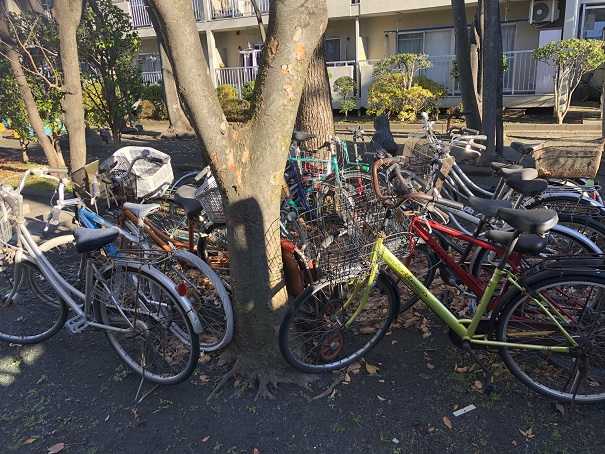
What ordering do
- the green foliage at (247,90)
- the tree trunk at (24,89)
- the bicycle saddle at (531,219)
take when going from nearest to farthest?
the bicycle saddle at (531,219) → the tree trunk at (24,89) → the green foliage at (247,90)

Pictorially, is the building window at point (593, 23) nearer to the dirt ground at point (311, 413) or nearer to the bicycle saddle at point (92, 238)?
the dirt ground at point (311, 413)

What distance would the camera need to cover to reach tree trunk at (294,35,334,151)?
6.26 m

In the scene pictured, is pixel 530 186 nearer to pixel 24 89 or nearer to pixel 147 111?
pixel 24 89

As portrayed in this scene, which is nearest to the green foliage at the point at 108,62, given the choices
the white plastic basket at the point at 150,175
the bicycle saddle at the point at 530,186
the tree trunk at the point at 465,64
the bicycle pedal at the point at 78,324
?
the white plastic basket at the point at 150,175

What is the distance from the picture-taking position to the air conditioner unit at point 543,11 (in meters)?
13.9

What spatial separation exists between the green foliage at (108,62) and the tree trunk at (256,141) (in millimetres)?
6610

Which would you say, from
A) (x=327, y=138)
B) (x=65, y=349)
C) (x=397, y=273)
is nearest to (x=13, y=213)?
(x=65, y=349)

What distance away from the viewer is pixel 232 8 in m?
18.9

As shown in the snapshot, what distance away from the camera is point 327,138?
631cm

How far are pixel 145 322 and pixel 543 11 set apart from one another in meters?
15.2

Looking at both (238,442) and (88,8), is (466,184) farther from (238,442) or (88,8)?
(88,8)

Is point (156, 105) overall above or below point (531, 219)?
above

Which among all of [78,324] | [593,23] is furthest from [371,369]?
[593,23]

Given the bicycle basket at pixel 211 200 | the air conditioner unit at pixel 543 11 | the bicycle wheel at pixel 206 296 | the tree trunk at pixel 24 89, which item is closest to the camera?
the bicycle wheel at pixel 206 296
